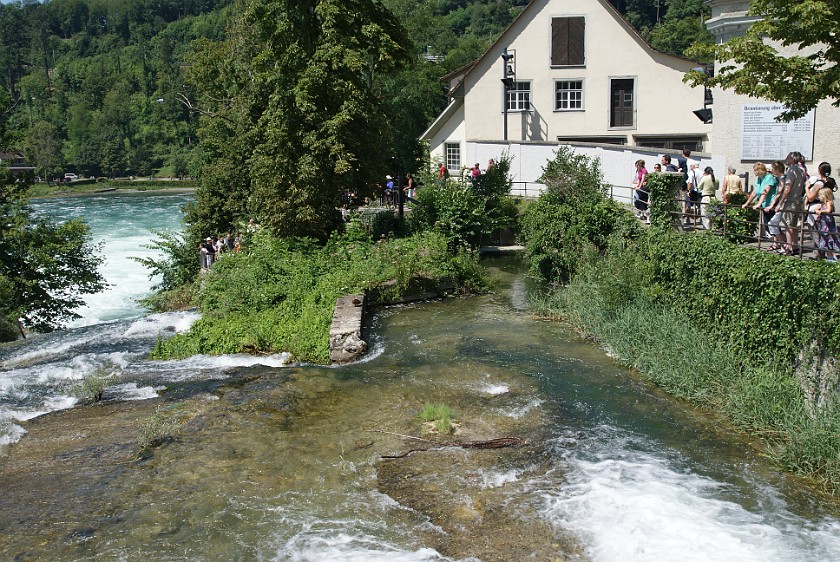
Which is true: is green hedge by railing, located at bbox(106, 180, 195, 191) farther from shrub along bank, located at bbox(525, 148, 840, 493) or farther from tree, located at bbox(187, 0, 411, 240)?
shrub along bank, located at bbox(525, 148, 840, 493)

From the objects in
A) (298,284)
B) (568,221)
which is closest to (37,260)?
(298,284)

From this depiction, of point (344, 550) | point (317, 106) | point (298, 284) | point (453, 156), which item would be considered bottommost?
point (344, 550)

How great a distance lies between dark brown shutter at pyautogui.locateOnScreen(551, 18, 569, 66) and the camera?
123 feet

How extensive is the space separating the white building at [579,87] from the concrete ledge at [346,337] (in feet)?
68.9

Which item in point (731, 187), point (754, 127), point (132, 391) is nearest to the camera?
point (132, 391)

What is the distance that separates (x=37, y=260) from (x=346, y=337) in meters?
13.8

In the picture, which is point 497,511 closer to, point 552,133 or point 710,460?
point 710,460

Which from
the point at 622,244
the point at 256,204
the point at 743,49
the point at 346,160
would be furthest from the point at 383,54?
the point at 743,49

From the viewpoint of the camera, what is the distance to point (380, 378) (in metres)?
14.0

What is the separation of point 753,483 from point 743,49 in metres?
7.07

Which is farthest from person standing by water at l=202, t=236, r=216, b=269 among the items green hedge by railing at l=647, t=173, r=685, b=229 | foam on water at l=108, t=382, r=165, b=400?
green hedge by railing at l=647, t=173, r=685, b=229

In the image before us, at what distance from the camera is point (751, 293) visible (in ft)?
42.6

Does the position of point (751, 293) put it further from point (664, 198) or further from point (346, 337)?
point (346, 337)

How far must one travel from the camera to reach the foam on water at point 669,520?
333 inches
